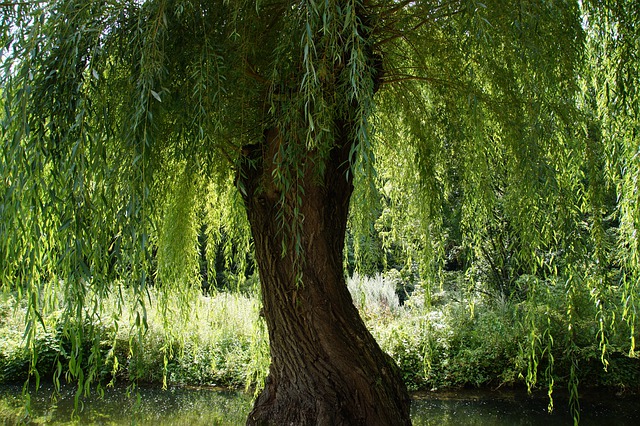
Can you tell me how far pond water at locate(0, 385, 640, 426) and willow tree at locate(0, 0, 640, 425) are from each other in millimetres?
2151

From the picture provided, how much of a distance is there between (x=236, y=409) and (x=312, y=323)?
2.86 meters

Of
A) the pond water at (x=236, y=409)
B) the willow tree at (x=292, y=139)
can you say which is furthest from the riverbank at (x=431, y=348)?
the willow tree at (x=292, y=139)

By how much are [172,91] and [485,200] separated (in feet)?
5.34

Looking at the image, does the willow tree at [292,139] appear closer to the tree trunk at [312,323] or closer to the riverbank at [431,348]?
the tree trunk at [312,323]

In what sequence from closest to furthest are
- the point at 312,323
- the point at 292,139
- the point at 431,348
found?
1. the point at 292,139
2. the point at 312,323
3. the point at 431,348

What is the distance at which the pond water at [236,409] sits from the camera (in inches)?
178

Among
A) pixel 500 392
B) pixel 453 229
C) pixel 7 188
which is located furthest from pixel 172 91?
pixel 453 229

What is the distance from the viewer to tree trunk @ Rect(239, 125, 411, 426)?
2432 mm

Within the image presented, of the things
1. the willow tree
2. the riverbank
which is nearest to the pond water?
the riverbank

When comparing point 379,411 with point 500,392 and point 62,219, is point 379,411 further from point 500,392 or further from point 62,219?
point 500,392

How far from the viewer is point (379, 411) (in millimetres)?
2457

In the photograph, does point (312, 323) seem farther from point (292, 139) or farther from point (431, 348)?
point (431, 348)

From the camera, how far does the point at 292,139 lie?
2094mm

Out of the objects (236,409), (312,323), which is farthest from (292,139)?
(236,409)
